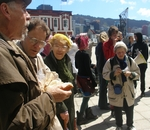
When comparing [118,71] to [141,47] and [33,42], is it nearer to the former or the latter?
[33,42]

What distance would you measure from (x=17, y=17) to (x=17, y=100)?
531 millimetres

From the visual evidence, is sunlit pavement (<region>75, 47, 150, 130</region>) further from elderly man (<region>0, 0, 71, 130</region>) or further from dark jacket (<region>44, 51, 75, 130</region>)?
elderly man (<region>0, 0, 71, 130</region>)

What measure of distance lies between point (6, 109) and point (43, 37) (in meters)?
1.15

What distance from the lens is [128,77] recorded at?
335cm

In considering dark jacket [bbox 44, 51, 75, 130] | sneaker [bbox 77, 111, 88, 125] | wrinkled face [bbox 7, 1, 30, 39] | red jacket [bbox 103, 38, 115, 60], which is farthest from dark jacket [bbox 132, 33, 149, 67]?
wrinkled face [bbox 7, 1, 30, 39]

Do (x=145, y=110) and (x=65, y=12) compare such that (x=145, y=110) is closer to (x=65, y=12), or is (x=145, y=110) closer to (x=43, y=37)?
A: (x=43, y=37)

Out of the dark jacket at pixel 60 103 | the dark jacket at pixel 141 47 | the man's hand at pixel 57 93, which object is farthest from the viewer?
the dark jacket at pixel 141 47

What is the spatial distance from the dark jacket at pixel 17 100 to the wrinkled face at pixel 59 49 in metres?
1.34

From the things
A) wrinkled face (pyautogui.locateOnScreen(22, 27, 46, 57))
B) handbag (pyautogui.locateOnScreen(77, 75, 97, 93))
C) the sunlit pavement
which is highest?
wrinkled face (pyautogui.locateOnScreen(22, 27, 46, 57))

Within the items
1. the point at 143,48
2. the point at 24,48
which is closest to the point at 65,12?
the point at 143,48

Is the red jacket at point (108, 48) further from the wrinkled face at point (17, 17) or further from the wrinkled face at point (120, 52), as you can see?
the wrinkled face at point (17, 17)

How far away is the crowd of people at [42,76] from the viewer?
102 cm

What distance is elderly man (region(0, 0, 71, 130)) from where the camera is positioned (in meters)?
0.99

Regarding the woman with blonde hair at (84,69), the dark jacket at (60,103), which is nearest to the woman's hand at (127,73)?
the woman with blonde hair at (84,69)
